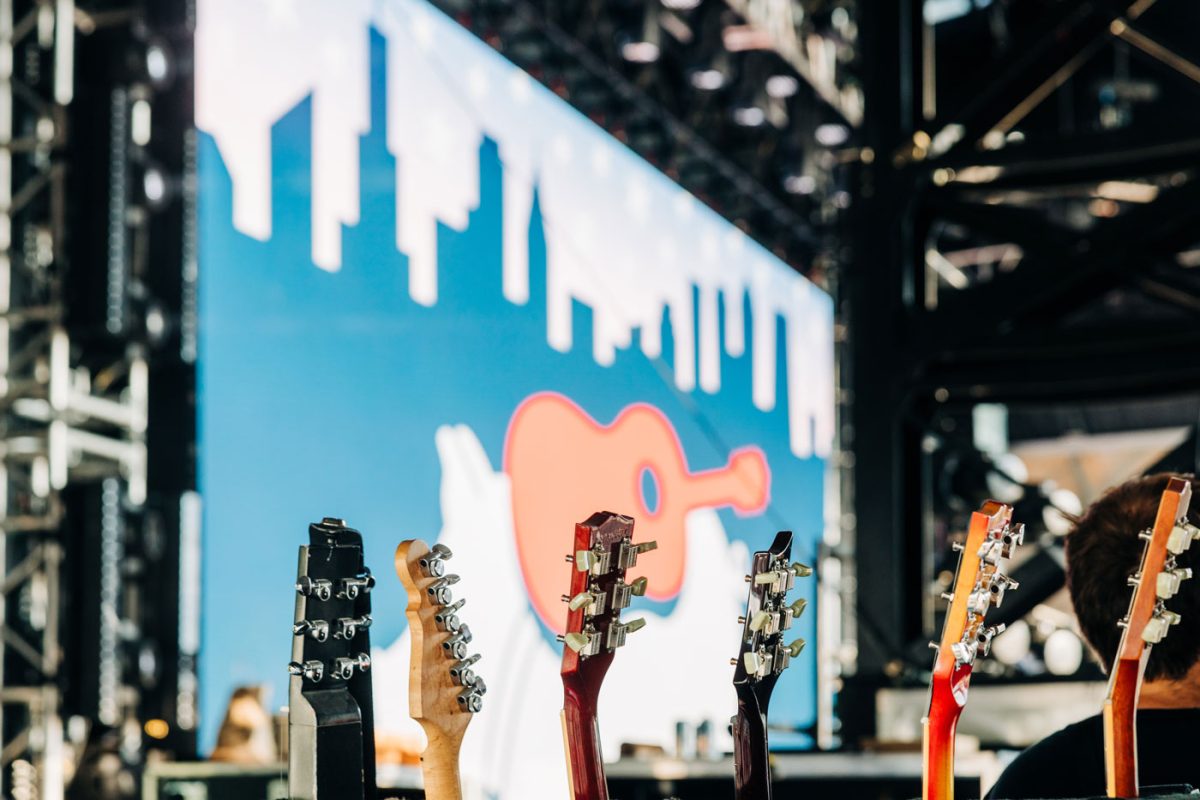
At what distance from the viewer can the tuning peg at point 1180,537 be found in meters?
2.07

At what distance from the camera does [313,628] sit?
1.88m

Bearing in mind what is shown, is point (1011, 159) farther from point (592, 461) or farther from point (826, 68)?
point (826, 68)

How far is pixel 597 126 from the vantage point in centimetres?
788

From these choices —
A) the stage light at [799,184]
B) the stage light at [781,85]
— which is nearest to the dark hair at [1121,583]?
the stage light at [781,85]

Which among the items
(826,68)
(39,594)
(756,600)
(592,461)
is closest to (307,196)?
(39,594)

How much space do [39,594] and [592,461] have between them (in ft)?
7.79

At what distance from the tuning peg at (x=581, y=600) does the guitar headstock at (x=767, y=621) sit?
0.69ft

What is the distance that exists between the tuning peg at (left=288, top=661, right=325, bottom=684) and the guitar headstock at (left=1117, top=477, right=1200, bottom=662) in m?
0.98

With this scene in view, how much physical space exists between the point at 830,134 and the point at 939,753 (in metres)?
10.2

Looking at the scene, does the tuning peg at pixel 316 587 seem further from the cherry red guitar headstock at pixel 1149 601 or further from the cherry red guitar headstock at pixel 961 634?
the cherry red guitar headstock at pixel 1149 601

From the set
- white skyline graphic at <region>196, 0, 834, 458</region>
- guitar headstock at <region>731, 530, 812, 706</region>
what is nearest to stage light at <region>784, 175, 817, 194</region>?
white skyline graphic at <region>196, 0, 834, 458</region>

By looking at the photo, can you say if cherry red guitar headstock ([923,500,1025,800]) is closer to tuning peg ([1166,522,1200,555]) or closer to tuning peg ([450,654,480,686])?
tuning peg ([1166,522,1200,555])

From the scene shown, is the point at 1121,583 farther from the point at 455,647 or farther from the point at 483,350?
Answer: the point at 483,350

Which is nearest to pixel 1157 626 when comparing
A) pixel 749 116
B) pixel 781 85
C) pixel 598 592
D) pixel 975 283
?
pixel 598 592
